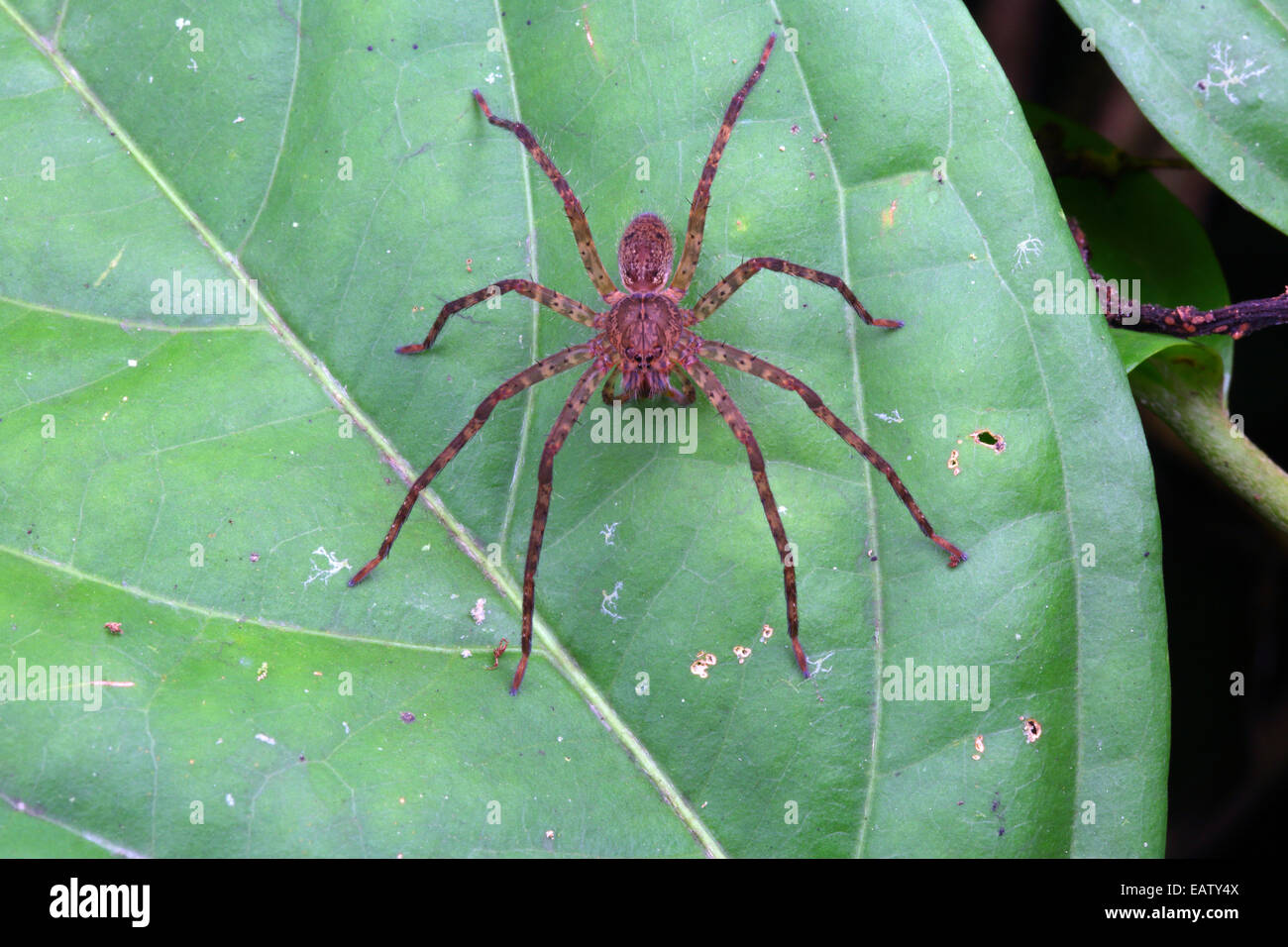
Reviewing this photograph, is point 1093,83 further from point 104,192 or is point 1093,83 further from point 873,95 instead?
point 104,192

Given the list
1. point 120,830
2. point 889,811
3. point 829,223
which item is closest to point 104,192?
point 120,830

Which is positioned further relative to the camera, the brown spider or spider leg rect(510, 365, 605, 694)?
the brown spider

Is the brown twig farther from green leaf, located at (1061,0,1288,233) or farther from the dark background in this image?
the dark background

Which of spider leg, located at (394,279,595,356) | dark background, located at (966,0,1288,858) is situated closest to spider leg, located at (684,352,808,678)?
spider leg, located at (394,279,595,356)

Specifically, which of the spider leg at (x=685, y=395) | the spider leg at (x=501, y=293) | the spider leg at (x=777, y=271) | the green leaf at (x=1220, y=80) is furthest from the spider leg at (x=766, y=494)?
the green leaf at (x=1220, y=80)

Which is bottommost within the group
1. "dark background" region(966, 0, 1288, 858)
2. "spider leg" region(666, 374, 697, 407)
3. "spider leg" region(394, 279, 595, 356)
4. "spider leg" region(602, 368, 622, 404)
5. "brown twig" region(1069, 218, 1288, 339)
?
"dark background" region(966, 0, 1288, 858)

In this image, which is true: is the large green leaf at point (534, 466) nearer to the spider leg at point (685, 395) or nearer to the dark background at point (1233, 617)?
the spider leg at point (685, 395)

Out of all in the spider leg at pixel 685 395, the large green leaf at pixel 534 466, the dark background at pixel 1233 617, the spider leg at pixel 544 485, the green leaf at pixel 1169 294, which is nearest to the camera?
the large green leaf at pixel 534 466
